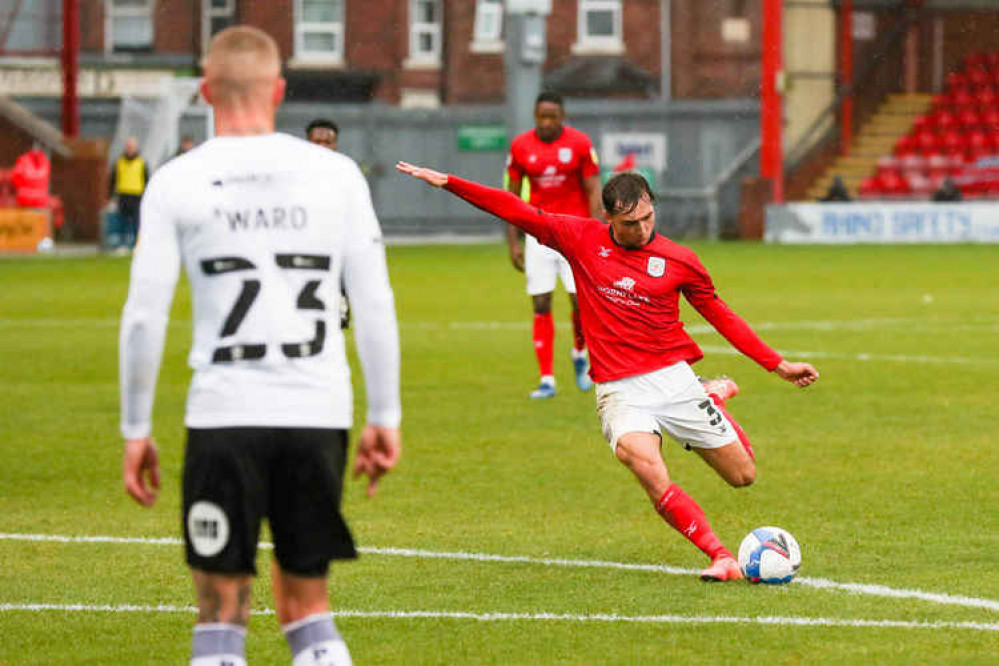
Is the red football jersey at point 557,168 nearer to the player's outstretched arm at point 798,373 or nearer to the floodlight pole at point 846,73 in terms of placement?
the player's outstretched arm at point 798,373

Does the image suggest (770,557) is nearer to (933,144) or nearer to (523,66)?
(523,66)

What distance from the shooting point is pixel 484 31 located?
2066 inches

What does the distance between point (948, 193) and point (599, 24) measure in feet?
51.9

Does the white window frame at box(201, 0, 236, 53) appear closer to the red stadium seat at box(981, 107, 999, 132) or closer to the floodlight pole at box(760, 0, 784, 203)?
the floodlight pole at box(760, 0, 784, 203)

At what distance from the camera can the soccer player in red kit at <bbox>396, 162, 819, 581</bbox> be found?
7738 mm

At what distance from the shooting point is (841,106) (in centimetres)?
4353

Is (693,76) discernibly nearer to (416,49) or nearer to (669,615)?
(416,49)

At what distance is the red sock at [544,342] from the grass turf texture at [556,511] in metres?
0.31

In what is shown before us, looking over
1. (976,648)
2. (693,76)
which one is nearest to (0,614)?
(976,648)

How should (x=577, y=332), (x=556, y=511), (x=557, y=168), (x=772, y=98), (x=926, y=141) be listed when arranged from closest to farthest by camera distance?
1. (x=556, y=511)
2. (x=577, y=332)
3. (x=557, y=168)
4. (x=772, y=98)
5. (x=926, y=141)

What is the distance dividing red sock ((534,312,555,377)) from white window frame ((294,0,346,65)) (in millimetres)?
39933

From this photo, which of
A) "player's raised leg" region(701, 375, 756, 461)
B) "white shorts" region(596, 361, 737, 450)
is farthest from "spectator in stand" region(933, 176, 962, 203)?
"white shorts" region(596, 361, 737, 450)

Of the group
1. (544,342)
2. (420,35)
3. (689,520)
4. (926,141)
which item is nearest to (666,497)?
(689,520)

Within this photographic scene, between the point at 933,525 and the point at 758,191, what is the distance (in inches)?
1280
